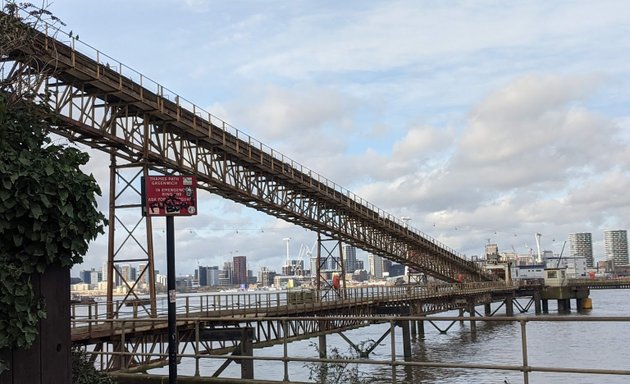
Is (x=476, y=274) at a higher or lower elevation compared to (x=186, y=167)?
lower

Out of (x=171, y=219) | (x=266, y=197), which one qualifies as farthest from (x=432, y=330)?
(x=171, y=219)

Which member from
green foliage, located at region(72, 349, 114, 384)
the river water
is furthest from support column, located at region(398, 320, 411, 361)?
green foliage, located at region(72, 349, 114, 384)

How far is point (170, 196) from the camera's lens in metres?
8.98

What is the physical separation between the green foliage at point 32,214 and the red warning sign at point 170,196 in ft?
3.36

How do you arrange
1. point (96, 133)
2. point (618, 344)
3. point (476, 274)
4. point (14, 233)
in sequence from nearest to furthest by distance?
1. point (14, 233)
2. point (96, 133)
3. point (618, 344)
4. point (476, 274)

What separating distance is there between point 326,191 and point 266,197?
25.7ft

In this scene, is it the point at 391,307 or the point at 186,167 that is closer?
the point at 186,167

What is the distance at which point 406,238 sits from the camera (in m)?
68.4

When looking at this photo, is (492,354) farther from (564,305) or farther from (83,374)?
(564,305)

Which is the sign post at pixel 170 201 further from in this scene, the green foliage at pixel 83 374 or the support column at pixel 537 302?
the support column at pixel 537 302

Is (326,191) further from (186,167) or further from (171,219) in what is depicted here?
(171,219)

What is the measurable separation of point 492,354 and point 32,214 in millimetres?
44801

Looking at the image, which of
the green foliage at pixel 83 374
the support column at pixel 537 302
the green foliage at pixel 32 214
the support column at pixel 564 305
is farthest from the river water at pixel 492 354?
the support column at pixel 564 305

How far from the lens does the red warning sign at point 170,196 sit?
8.89 m
